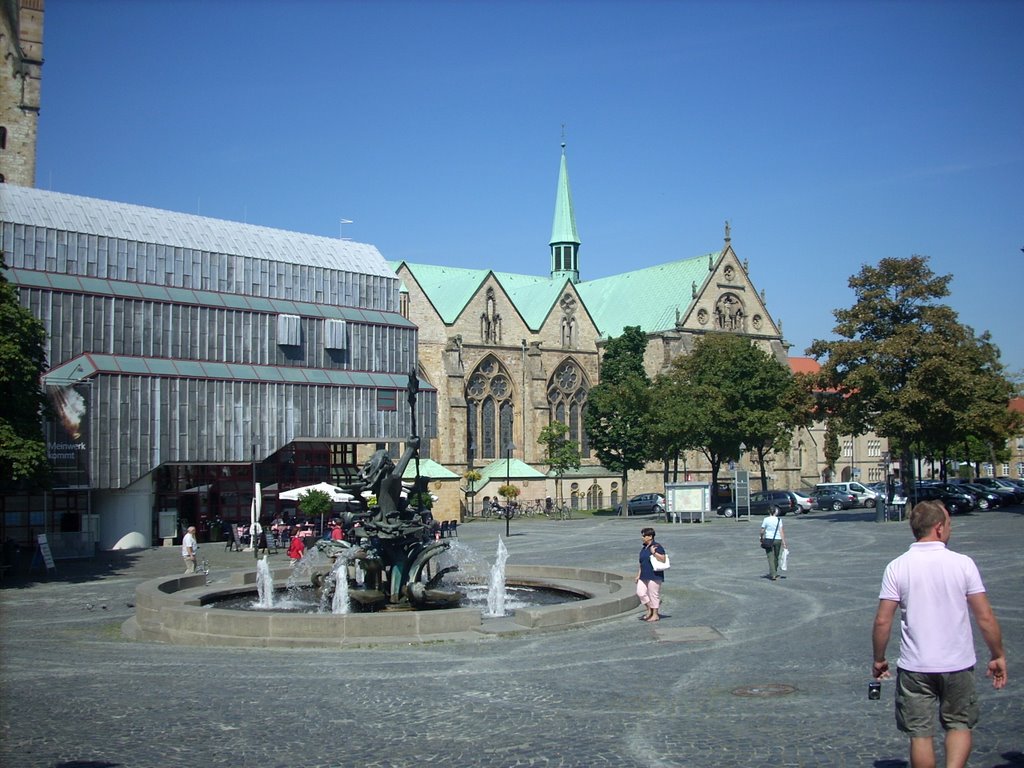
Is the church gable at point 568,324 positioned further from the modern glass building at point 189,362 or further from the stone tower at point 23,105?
the stone tower at point 23,105

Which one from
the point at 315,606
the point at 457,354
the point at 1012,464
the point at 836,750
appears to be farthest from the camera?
the point at 1012,464

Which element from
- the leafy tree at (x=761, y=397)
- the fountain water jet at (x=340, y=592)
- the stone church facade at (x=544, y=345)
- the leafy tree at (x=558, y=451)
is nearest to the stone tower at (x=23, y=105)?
the stone church facade at (x=544, y=345)

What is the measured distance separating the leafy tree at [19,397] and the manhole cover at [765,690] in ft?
72.7

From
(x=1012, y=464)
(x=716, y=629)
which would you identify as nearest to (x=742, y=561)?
(x=716, y=629)

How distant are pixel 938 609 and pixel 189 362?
150ft

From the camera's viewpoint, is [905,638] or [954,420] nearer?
[905,638]

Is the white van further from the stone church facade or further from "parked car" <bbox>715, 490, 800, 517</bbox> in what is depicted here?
the stone church facade

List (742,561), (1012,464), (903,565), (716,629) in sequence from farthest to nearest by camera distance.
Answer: (1012,464) → (742,561) → (716,629) → (903,565)

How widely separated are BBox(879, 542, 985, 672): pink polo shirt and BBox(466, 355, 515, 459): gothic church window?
71098 mm

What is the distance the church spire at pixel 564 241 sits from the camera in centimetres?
10312

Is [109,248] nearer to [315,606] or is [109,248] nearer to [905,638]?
[315,606]

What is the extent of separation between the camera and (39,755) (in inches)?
367

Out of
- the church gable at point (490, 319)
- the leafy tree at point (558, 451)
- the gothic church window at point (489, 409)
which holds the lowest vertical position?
the leafy tree at point (558, 451)

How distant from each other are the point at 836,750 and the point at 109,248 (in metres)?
45.6
